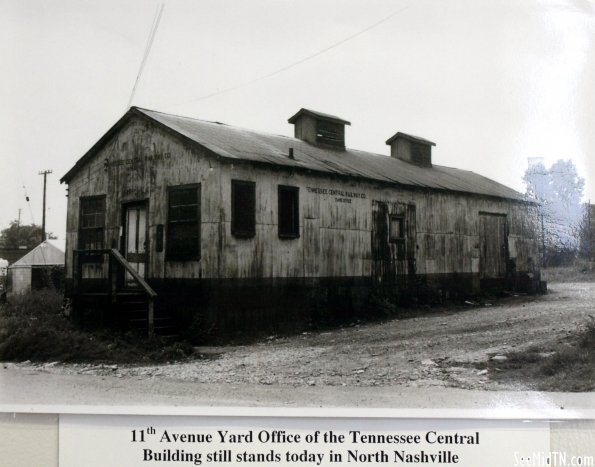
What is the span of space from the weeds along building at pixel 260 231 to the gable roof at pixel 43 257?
603mm

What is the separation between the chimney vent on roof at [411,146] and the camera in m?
6.23

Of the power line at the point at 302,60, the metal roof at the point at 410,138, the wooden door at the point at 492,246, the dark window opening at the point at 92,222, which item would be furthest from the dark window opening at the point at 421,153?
the dark window opening at the point at 92,222

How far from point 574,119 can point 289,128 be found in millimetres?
3095

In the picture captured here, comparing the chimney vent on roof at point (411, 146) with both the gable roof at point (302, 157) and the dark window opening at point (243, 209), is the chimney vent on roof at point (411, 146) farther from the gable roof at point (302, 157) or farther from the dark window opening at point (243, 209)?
the dark window opening at point (243, 209)

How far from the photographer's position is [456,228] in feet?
31.6

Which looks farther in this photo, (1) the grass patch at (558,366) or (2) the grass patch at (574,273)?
(2) the grass patch at (574,273)

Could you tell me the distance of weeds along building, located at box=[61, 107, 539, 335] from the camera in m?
7.98

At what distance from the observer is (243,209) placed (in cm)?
819

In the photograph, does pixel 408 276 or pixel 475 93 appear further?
pixel 408 276

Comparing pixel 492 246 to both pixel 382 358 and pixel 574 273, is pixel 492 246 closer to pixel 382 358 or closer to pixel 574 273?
pixel 574 273

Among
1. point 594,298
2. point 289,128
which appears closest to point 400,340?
point 594,298

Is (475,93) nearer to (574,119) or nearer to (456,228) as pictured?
(574,119)

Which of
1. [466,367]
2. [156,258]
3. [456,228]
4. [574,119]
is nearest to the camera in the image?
[574,119]

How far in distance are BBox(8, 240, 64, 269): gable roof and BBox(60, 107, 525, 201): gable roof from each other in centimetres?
94
